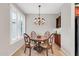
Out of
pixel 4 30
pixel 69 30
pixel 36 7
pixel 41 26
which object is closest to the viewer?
pixel 4 30

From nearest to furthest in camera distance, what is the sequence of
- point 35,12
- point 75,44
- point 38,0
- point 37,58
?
1. point 37,58
2. point 38,0
3. point 75,44
4. point 35,12

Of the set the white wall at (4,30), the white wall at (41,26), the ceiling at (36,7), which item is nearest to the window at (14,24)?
the ceiling at (36,7)

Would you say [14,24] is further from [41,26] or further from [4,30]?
[41,26]

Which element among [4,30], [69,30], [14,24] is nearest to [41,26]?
[14,24]

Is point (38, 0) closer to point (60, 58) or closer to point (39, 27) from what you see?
point (60, 58)

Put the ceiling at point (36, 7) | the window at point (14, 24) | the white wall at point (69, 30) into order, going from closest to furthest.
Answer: the white wall at point (69, 30), the window at point (14, 24), the ceiling at point (36, 7)

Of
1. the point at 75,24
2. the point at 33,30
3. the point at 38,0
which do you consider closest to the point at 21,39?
the point at 33,30

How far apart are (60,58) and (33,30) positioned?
6.39m

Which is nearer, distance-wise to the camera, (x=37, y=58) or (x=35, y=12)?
(x=37, y=58)

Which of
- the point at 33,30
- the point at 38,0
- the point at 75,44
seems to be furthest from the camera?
the point at 33,30

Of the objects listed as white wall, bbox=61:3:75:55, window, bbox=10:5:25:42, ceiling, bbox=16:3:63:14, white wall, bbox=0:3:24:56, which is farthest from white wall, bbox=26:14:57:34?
white wall, bbox=0:3:24:56

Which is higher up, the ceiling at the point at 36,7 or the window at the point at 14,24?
the ceiling at the point at 36,7

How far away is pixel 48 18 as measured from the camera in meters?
7.32

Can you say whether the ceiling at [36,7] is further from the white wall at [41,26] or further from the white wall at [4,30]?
the white wall at [4,30]
